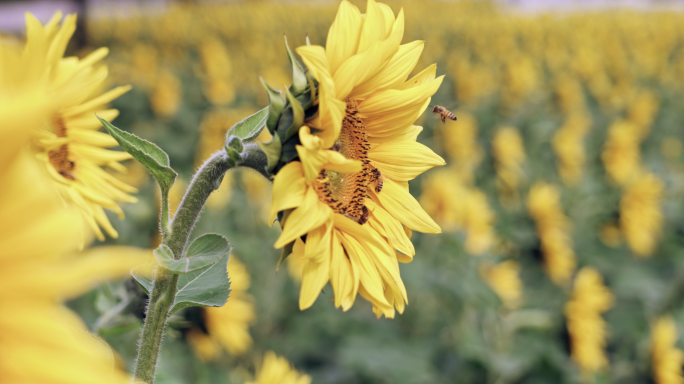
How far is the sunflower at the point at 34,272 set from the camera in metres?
0.27

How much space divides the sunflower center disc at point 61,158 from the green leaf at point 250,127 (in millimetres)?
289

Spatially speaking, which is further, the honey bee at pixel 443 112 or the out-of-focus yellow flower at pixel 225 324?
the out-of-focus yellow flower at pixel 225 324

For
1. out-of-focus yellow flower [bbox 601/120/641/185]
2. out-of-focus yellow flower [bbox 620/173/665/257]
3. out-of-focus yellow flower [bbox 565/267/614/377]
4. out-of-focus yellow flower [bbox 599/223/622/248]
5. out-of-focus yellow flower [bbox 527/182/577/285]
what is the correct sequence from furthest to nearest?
out-of-focus yellow flower [bbox 601/120/641/185]
out-of-focus yellow flower [bbox 599/223/622/248]
out-of-focus yellow flower [bbox 620/173/665/257]
out-of-focus yellow flower [bbox 527/182/577/285]
out-of-focus yellow flower [bbox 565/267/614/377]

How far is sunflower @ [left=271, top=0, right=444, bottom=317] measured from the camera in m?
0.57

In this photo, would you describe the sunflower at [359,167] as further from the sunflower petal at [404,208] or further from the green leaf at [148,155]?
the green leaf at [148,155]

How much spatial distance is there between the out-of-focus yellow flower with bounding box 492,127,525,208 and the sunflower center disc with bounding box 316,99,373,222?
2.69 meters

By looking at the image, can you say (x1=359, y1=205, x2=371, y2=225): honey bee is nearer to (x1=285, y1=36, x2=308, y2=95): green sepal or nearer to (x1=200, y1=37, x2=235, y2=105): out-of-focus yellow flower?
(x1=285, y1=36, x2=308, y2=95): green sepal

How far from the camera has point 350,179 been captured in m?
0.71

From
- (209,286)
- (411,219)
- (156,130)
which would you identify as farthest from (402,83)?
(156,130)

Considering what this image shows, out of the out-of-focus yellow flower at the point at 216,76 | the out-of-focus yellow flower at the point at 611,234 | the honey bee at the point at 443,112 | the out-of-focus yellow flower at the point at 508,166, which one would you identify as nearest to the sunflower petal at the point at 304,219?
the honey bee at the point at 443,112

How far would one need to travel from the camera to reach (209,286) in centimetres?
61

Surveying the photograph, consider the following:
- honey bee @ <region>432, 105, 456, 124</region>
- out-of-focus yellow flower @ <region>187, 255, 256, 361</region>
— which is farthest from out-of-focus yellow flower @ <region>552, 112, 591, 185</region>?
honey bee @ <region>432, 105, 456, 124</region>

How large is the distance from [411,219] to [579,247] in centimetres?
339

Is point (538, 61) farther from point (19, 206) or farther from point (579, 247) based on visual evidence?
point (19, 206)
